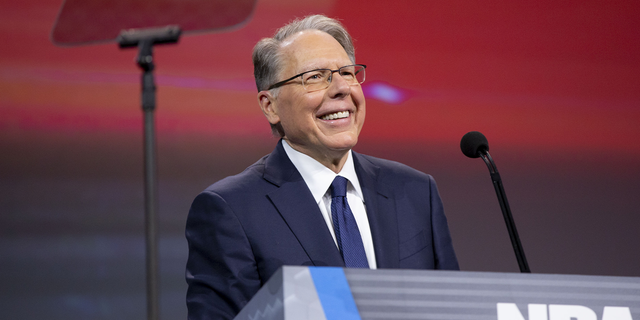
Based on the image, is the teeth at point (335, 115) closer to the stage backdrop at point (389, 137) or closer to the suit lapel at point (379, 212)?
the suit lapel at point (379, 212)

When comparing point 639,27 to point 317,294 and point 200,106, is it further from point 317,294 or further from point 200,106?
point 317,294

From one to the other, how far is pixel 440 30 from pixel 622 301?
6.25 ft

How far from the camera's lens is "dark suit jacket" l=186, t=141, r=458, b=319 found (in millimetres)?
1380

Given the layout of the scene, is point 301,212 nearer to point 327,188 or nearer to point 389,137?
point 327,188

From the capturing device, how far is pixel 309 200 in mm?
1527

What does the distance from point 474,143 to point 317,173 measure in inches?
16.7

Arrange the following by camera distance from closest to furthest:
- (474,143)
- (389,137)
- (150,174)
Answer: (150,174)
(474,143)
(389,137)

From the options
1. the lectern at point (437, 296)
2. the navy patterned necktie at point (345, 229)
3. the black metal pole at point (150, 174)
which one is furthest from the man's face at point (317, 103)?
the lectern at point (437, 296)

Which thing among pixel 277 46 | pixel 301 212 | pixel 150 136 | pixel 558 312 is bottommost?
pixel 558 312

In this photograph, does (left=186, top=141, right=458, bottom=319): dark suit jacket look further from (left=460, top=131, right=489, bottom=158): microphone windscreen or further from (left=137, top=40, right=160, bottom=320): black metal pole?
(left=460, top=131, right=489, bottom=158): microphone windscreen

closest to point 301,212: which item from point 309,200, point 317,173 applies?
point 309,200

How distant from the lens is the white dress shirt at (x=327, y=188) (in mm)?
1553

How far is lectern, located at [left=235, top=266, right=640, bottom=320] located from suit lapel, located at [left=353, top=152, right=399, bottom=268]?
2.15 ft

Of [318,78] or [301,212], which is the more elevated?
[318,78]
